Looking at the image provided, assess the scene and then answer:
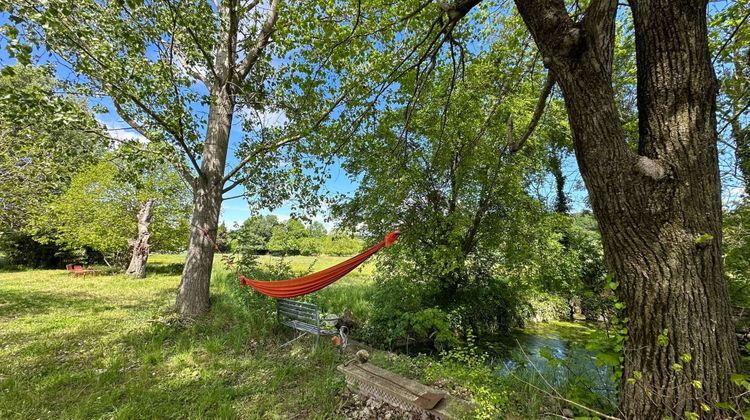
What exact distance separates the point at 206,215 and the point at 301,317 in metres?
2.35

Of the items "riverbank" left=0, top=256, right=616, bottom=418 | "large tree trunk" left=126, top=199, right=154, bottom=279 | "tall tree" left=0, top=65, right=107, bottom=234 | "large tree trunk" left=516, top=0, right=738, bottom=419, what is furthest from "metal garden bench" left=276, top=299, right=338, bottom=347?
"large tree trunk" left=126, top=199, right=154, bottom=279

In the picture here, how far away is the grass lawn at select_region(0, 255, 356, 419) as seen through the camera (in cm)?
239

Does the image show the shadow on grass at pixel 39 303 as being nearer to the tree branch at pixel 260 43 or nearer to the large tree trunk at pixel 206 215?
the large tree trunk at pixel 206 215

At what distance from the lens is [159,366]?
313 cm

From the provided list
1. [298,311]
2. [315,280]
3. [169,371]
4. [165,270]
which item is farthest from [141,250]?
[315,280]

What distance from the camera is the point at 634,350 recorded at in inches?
57.3

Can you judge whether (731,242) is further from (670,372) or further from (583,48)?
(583,48)

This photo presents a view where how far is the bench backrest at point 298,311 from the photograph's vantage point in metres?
3.40

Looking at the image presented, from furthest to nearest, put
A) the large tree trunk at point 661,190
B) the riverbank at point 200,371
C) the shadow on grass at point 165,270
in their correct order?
the shadow on grass at point 165,270, the riverbank at point 200,371, the large tree trunk at point 661,190

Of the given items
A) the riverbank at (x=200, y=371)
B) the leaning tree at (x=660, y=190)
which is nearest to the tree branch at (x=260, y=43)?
the riverbank at (x=200, y=371)

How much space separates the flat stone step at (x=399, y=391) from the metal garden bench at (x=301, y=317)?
72 cm

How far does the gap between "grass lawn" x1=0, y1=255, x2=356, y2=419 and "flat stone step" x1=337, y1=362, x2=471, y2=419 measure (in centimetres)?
21

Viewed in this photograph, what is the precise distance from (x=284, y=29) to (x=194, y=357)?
3.97m

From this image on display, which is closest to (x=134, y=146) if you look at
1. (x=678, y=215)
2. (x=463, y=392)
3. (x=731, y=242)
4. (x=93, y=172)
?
(x=463, y=392)
